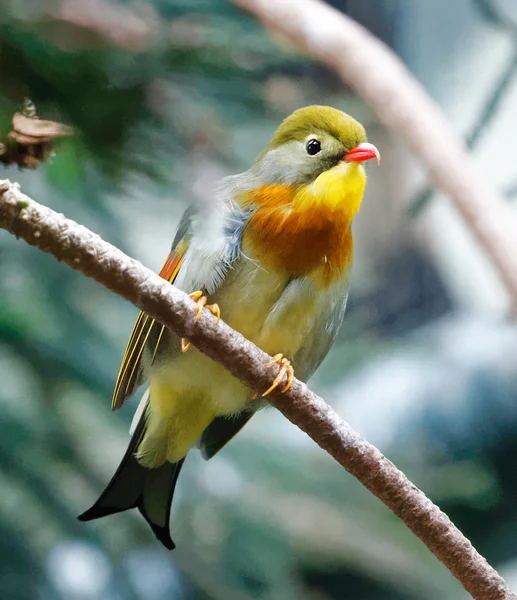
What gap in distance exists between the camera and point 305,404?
81cm

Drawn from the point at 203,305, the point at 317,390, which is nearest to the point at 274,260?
the point at 203,305

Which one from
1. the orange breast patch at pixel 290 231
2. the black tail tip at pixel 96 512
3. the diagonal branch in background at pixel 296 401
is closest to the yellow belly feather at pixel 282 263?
the orange breast patch at pixel 290 231

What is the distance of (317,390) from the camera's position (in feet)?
Answer: 3.92

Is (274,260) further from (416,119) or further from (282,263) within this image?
(416,119)

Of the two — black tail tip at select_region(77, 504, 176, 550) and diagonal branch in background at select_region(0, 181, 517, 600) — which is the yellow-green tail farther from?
diagonal branch in background at select_region(0, 181, 517, 600)

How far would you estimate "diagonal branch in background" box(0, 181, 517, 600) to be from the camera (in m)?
0.61

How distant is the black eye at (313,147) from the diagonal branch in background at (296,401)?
11.4 inches

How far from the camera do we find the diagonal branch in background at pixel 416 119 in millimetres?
1097

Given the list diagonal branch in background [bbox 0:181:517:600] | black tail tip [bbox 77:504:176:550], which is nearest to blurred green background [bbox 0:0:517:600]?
black tail tip [bbox 77:504:176:550]

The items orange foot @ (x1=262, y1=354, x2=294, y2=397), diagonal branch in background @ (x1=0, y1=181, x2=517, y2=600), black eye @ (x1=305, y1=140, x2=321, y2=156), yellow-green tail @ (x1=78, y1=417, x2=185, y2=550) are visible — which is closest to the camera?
diagonal branch in background @ (x1=0, y1=181, x2=517, y2=600)

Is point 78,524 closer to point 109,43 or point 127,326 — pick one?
point 127,326

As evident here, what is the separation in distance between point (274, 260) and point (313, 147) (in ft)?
0.52

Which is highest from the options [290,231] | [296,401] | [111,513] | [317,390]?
[290,231]

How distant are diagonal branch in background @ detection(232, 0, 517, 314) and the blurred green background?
3cm
